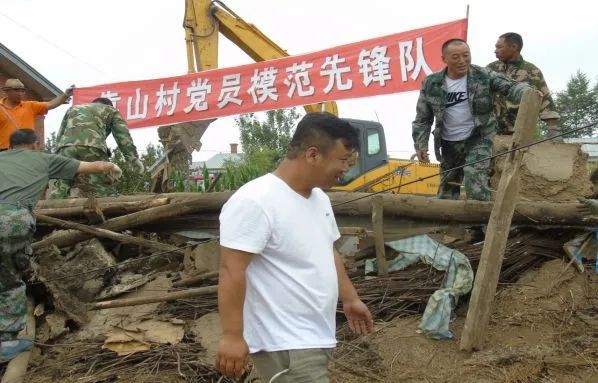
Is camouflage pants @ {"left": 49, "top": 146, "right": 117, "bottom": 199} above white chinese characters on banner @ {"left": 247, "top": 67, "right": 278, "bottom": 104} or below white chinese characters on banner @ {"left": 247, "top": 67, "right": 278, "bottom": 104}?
below

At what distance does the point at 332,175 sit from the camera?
2.22m

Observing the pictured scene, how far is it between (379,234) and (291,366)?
2726 mm

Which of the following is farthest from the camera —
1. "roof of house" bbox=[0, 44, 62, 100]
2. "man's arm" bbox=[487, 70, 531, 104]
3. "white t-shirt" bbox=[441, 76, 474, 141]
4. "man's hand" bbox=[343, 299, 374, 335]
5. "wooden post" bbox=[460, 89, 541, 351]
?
"roof of house" bbox=[0, 44, 62, 100]

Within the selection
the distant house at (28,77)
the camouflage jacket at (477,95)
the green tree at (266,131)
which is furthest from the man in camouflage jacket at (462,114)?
the green tree at (266,131)

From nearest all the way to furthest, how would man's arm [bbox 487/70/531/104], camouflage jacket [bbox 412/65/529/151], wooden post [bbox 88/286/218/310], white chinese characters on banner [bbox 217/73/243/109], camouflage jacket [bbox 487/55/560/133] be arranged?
wooden post [bbox 88/286/218/310] < man's arm [bbox 487/70/531/104] < camouflage jacket [bbox 412/65/529/151] < camouflage jacket [bbox 487/55/560/133] < white chinese characters on banner [bbox 217/73/243/109]

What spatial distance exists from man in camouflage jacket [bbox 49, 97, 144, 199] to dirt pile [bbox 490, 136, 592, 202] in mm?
4044

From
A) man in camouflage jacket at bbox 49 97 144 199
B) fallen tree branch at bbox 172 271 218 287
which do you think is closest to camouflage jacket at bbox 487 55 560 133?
fallen tree branch at bbox 172 271 218 287

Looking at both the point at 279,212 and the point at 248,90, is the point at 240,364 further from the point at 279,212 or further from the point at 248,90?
the point at 248,90

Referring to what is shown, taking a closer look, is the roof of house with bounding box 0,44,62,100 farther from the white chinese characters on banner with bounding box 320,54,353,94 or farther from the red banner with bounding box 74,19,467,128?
the white chinese characters on banner with bounding box 320,54,353,94

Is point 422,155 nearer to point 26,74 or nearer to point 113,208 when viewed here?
point 113,208

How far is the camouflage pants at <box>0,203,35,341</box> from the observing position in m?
4.27

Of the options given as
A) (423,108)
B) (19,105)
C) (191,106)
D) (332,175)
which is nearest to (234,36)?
(191,106)

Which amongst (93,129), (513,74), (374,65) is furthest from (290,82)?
(513,74)

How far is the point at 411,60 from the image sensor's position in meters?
7.62
